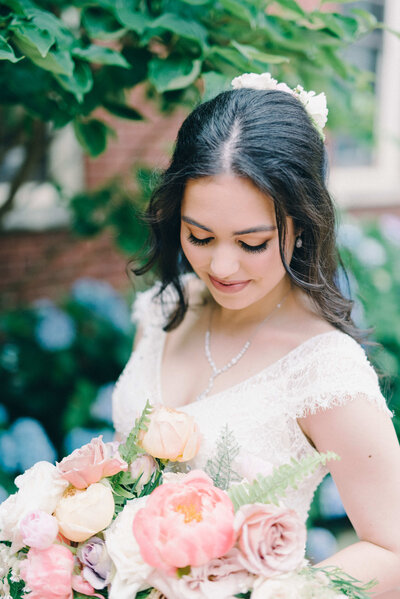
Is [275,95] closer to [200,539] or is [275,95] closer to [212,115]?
[212,115]

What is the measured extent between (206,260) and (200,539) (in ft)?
2.50

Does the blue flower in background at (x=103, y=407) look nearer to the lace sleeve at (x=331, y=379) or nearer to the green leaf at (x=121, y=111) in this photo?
the green leaf at (x=121, y=111)

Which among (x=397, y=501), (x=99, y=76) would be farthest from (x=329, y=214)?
(x=99, y=76)

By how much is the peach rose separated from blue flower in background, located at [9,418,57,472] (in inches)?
68.5

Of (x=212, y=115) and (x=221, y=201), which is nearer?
(x=221, y=201)

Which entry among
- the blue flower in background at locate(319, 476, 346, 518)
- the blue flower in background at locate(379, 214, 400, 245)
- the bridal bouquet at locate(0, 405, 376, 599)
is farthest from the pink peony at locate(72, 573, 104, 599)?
the blue flower in background at locate(379, 214, 400, 245)

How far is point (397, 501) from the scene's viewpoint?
4.62 ft

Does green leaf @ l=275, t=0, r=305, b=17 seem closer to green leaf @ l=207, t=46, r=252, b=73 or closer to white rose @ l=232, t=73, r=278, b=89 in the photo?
green leaf @ l=207, t=46, r=252, b=73

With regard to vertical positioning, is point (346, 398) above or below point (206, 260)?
below

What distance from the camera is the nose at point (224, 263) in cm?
147

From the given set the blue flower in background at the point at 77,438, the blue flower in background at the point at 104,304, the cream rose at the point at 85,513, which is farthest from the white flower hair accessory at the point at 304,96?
the blue flower in background at the point at 104,304

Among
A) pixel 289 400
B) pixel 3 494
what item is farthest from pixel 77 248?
pixel 289 400

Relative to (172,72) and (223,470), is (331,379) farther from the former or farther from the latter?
(172,72)

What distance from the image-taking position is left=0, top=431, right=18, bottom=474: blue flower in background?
2.88 m
